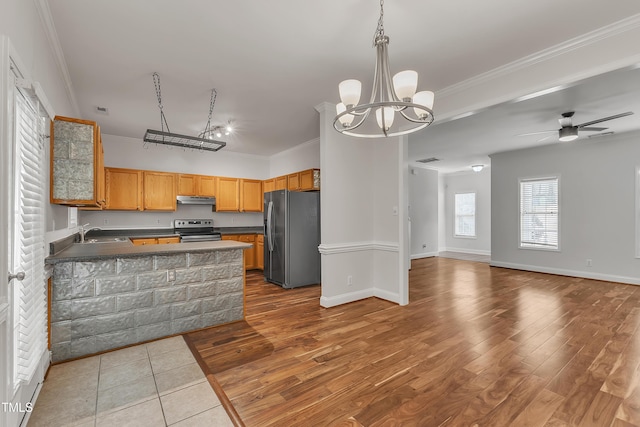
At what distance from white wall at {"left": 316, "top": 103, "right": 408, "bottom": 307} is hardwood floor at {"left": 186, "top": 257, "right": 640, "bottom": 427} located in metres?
0.31

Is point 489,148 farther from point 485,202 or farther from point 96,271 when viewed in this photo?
point 96,271

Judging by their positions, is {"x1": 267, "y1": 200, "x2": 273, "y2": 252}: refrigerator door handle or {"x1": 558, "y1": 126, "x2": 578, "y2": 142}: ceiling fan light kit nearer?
Result: {"x1": 558, "y1": 126, "x2": 578, "y2": 142}: ceiling fan light kit

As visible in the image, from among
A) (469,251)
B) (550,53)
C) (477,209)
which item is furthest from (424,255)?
(550,53)

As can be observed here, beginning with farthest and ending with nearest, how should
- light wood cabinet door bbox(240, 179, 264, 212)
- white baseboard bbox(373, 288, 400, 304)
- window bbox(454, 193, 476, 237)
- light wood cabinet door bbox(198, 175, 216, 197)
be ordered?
window bbox(454, 193, 476, 237), light wood cabinet door bbox(240, 179, 264, 212), light wood cabinet door bbox(198, 175, 216, 197), white baseboard bbox(373, 288, 400, 304)

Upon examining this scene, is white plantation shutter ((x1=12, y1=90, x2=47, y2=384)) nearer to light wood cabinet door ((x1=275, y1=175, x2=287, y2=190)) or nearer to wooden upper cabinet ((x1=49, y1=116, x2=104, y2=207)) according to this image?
wooden upper cabinet ((x1=49, y1=116, x2=104, y2=207))

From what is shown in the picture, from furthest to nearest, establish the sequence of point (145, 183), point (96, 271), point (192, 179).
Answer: point (192, 179) < point (145, 183) < point (96, 271)

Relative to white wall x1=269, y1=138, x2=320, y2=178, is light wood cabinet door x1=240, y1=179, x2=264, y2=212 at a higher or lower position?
lower

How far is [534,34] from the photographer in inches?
95.5

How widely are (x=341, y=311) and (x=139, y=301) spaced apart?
222 cm

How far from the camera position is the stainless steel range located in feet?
18.4

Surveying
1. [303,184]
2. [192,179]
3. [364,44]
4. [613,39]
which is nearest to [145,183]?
[192,179]

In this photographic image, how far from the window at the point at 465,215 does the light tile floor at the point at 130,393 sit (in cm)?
914

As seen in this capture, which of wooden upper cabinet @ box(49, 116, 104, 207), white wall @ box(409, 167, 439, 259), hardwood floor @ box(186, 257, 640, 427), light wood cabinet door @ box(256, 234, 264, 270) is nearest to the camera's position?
hardwood floor @ box(186, 257, 640, 427)

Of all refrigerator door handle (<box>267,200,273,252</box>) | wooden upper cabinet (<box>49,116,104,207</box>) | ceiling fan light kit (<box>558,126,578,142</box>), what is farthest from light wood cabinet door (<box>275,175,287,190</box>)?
ceiling fan light kit (<box>558,126,578,142</box>)
